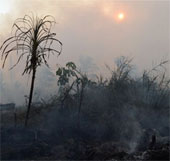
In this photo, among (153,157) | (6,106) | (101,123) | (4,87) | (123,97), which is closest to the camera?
(153,157)

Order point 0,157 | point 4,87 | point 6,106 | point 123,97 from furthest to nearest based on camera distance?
point 4,87
point 6,106
point 123,97
point 0,157

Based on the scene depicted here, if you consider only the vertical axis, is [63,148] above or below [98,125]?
below

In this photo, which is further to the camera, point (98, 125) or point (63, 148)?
point (98, 125)

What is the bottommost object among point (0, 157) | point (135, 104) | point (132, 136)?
point (0, 157)

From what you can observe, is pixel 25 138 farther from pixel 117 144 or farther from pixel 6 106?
pixel 6 106

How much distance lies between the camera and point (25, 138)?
11.2 m

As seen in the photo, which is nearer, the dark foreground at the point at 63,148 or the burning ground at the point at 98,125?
the dark foreground at the point at 63,148

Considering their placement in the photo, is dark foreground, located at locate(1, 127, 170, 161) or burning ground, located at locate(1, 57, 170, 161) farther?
burning ground, located at locate(1, 57, 170, 161)

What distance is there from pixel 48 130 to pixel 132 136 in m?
2.62

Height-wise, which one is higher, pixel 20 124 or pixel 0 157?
pixel 20 124

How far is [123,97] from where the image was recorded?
1332 cm

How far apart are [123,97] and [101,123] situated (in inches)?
58.6

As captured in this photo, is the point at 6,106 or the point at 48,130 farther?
the point at 6,106

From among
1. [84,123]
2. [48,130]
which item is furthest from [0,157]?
[84,123]
